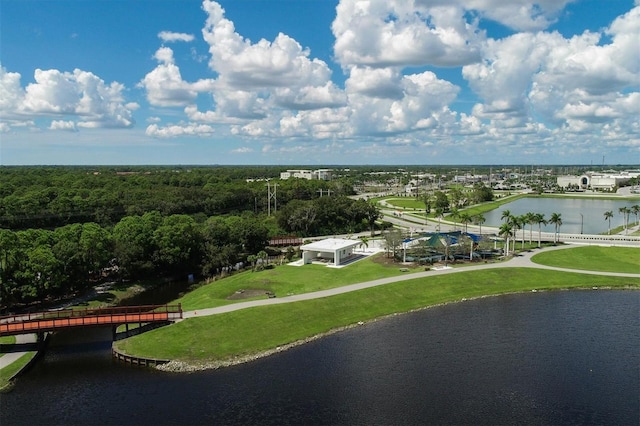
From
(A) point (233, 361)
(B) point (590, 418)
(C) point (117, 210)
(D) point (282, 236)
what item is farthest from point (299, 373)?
(C) point (117, 210)

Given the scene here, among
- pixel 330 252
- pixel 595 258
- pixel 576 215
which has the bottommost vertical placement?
pixel 595 258

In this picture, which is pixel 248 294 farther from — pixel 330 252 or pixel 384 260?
pixel 384 260

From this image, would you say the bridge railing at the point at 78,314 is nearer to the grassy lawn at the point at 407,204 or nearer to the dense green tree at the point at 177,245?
the dense green tree at the point at 177,245

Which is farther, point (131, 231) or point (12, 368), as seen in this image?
point (131, 231)

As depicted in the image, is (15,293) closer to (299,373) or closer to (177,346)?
(177,346)

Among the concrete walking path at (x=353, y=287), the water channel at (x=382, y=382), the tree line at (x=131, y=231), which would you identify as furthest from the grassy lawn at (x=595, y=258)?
the tree line at (x=131, y=231)

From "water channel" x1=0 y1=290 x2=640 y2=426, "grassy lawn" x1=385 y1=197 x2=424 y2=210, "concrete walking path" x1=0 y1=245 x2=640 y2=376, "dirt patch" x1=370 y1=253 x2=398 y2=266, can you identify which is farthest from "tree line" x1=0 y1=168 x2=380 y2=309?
"grassy lawn" x1=385 y1=197 x2=424 y2=210

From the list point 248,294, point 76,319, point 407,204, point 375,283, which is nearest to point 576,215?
point 407,204
